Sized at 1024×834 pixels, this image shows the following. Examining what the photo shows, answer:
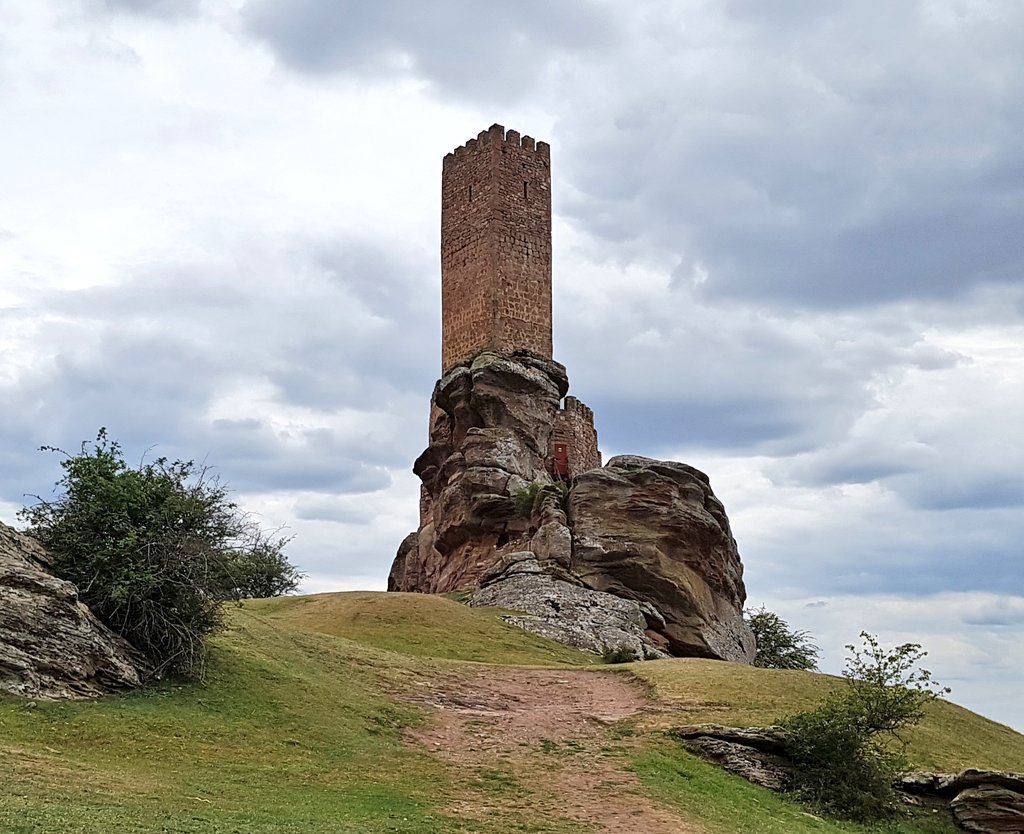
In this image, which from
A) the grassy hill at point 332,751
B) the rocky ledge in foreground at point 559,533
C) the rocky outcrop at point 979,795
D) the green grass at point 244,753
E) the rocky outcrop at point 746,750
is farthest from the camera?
the rocky ledge in foreground at point 559,533

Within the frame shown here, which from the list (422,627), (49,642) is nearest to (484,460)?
(422,627)

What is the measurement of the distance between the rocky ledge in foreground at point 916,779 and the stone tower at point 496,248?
29309mm

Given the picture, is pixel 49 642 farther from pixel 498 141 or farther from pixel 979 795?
pixel 498 141

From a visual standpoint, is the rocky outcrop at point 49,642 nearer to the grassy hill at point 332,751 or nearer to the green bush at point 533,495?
the grassy hill at point 332,751

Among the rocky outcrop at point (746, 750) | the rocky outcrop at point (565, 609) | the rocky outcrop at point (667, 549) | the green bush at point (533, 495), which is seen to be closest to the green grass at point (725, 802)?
the rocky outcrop at point (746, 750)

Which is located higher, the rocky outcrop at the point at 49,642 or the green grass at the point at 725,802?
the rocky outcrop at the point at 49,642

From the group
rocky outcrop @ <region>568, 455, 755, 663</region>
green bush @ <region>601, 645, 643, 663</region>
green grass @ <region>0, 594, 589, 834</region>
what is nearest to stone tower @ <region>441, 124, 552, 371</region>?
rocky outcrop @ <region>568, 455, 755, 663</region>

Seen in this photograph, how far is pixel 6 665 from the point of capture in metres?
17.7

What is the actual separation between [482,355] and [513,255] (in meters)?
5.06

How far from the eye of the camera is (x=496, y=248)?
49562mm

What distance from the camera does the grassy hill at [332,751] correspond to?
13.9 meters

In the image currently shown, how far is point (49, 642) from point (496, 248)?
111 ft

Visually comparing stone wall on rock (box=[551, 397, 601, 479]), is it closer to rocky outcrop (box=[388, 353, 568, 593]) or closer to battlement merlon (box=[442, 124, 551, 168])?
rocky outcrop (box=[388, 353, 568, 593])

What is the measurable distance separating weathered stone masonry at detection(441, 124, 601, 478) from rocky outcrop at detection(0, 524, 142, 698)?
3072cm
